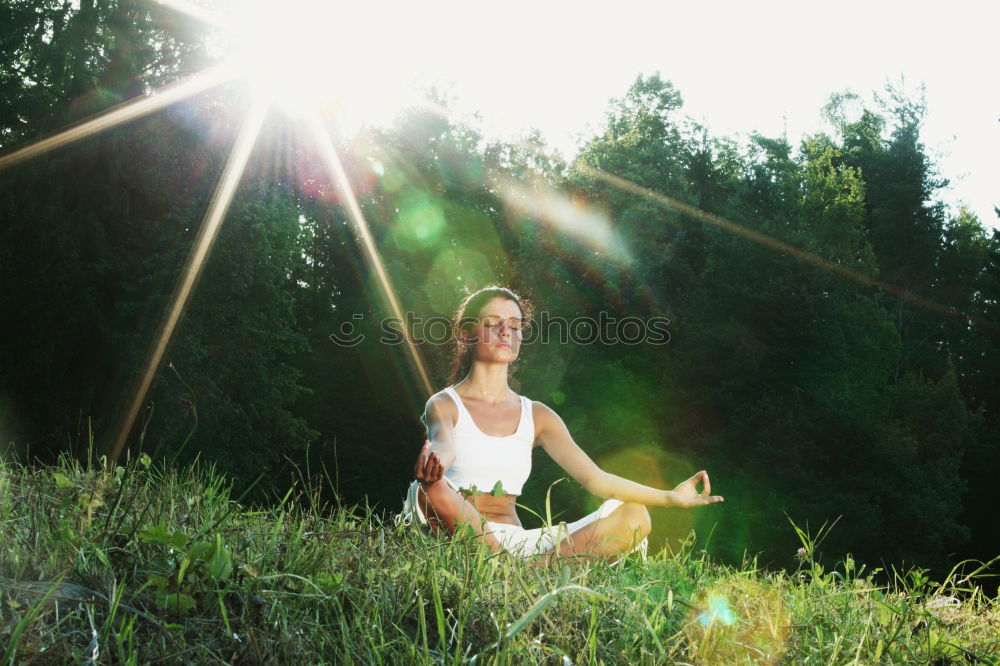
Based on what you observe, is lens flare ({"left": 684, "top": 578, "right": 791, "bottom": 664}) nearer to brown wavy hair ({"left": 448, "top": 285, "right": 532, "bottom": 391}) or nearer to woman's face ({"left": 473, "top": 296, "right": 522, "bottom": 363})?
woman's face ({"left": 473, "top": 296, "right": 522, "bottom": 363})

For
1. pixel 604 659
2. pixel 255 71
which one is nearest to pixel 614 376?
pixel 255 71

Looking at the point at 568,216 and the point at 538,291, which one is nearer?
the point at 538,291

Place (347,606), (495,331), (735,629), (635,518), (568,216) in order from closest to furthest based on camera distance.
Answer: (347,606) → (735,629) → (635,518) → (495,331) → (568,216)

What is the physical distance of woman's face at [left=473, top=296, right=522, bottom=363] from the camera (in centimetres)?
456

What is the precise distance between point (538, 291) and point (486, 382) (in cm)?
2075

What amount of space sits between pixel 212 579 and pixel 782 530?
2068cm

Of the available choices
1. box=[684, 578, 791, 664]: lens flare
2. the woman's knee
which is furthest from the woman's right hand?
the woman's knee

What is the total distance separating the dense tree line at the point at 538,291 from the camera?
1591cm

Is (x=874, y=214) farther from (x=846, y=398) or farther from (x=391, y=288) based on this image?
(x=391, y=288)

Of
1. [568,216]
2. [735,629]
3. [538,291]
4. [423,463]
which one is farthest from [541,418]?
[568,216]

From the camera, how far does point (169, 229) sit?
1675cm

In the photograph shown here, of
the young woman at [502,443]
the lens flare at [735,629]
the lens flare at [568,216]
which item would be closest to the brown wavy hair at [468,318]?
the young woman at [502,443]

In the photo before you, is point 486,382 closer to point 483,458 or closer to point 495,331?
point 495,331

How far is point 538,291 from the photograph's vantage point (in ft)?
82.8
